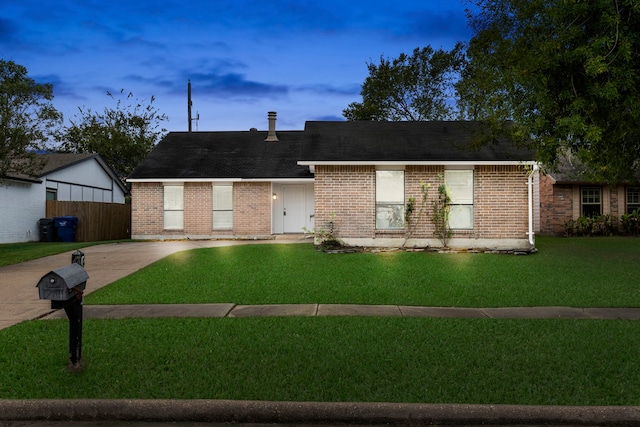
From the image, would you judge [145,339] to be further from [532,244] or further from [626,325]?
[532,244]

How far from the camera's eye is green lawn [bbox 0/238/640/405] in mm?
4535

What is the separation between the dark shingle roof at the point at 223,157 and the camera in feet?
71.3

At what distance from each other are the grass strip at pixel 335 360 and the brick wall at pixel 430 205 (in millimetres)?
9697

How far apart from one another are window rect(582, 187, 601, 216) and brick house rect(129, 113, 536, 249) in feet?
29.6

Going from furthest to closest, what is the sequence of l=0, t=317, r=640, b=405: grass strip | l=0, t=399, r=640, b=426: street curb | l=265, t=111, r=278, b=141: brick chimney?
1. l=265, t=111, r=278, b=141: brick chimney
2. l=0, t=317, r=640, b=405: grass strip
3. l=0, t=399, r=640, b=426: street curb

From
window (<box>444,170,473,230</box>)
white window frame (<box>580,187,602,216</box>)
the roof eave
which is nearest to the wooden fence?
the roof eave

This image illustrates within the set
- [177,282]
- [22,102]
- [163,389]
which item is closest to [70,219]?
[22,102]

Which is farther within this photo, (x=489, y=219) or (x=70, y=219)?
(x=70, y=219)

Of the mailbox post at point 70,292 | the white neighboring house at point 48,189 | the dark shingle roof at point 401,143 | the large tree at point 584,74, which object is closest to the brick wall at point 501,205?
the dark shingle roof at point 401,143

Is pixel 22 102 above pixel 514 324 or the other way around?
above

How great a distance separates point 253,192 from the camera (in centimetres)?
2186

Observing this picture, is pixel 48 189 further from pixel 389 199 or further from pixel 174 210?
pixel 389 199

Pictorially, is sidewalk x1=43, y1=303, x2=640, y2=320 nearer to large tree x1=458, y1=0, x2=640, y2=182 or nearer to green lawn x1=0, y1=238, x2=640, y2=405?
green lawn x1=0, y1=238, x2=640, y2=405

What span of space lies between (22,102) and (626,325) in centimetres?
1504
